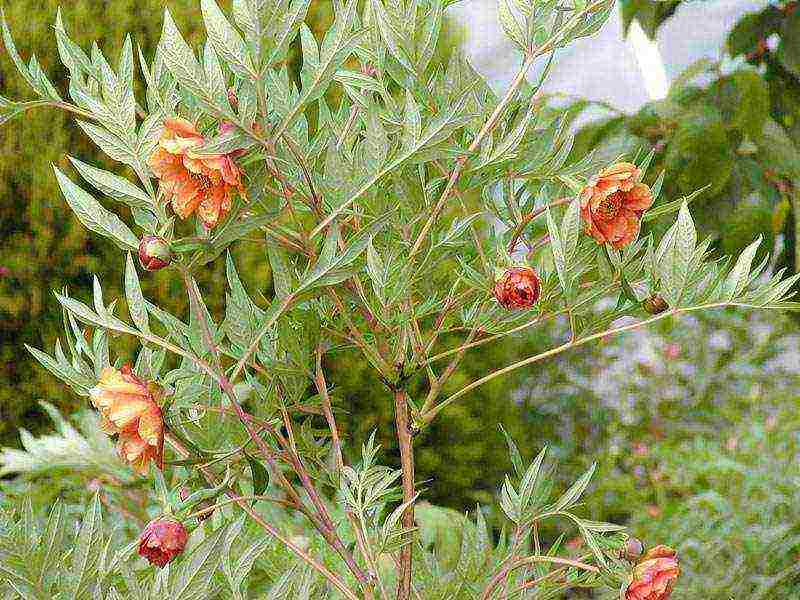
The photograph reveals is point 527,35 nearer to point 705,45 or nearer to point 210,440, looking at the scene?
point 210,440

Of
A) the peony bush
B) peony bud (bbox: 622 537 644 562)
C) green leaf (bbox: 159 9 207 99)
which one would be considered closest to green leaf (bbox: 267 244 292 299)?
the peony bush

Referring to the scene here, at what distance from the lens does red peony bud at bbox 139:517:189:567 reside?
445 mm

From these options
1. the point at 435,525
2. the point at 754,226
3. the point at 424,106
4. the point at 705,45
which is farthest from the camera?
the point at 705,45

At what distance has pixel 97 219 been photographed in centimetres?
45

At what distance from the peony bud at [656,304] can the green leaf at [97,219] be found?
0.87ft

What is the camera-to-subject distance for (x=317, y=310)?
0.55m

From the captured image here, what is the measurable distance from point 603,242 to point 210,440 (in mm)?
232

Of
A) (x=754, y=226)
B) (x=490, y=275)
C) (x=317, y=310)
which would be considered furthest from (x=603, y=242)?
(x=754, y=226)

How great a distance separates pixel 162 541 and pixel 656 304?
0.28m

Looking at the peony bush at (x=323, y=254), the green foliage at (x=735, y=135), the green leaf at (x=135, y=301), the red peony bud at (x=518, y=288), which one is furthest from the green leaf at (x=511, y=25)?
the green foliage at (x=735, y=135)

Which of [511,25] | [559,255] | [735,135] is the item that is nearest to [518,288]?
[559,255]

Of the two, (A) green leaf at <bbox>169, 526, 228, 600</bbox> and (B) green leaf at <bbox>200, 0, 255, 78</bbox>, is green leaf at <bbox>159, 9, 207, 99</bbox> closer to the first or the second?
(B) green leaf at <bbox>200, 0, 255, 78</bbox>

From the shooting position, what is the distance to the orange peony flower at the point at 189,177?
41cm

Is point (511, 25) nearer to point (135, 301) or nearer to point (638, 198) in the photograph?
point (638, 198)
